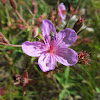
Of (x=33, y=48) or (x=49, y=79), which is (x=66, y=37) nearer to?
(x=33, y=48)

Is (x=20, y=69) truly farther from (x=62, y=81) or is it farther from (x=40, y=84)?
(x=62, y=81)

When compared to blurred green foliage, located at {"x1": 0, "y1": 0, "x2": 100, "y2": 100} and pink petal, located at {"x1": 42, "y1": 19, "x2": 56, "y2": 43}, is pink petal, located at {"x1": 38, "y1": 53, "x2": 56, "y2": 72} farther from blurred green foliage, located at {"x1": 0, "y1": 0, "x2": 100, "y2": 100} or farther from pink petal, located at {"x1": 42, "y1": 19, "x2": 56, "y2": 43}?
blurred green foliage, located at {"x1": 0, "y1": 0, "x2": 100, "y2": 100}

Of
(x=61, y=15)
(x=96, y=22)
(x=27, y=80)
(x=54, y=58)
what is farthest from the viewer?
(x=96, y=22)

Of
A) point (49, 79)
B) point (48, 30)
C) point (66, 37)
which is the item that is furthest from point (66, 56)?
point (49, 79)

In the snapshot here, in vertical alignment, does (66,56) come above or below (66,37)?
below

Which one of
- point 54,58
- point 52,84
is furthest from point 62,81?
point 54,58

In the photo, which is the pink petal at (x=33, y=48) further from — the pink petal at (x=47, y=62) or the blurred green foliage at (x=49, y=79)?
the blurred green foliage at (x=49, y=79)

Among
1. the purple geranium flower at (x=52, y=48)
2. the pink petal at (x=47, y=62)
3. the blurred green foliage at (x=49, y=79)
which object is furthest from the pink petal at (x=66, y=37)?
the blurred green foliage at (x=49, y=79)
